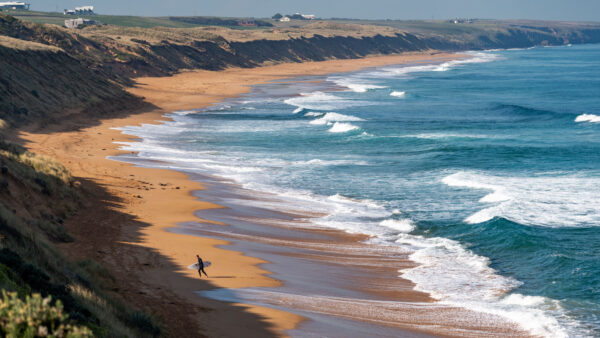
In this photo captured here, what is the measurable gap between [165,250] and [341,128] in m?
31.2

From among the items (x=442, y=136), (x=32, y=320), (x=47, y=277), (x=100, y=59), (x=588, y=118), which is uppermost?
(x=100, y=59)

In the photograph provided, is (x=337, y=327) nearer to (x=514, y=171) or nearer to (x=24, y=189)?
(x=24, y=189)

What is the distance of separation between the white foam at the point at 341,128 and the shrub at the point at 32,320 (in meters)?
41.5

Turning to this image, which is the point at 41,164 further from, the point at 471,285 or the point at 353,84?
the point at 353,84

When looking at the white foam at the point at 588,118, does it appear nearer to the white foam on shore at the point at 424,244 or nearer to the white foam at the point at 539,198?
the white foam at the point at 539,198

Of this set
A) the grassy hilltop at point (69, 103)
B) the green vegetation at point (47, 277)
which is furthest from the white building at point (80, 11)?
the green vegetation at point (47, 277)

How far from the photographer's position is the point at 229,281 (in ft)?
55.6

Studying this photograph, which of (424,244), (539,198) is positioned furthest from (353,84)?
(424,244)

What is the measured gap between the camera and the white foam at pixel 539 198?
2444 centimetres

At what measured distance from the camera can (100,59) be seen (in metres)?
77.3

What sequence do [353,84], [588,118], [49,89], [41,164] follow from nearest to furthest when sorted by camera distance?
1. [41,164]
2. [49,89]
3. [588,118]
4. [353,84]

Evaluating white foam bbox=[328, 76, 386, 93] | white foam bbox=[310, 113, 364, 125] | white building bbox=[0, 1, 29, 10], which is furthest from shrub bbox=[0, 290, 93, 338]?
white building bbox=[0, 1, 29, 10]

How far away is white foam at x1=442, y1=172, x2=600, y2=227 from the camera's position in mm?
24438

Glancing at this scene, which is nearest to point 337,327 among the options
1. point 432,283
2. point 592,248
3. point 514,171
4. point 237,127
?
point 432,283
